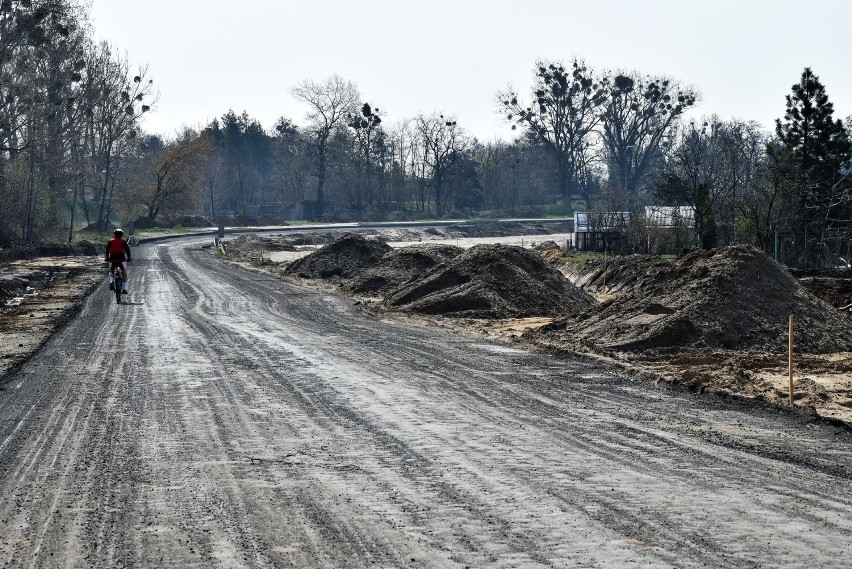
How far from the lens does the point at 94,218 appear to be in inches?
3839

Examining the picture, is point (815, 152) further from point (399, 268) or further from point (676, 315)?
point (676, 315)

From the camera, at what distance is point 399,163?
426 feet

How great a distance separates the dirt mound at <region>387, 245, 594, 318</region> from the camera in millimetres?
27406

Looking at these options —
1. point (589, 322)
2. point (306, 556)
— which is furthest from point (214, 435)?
point (589, 322)

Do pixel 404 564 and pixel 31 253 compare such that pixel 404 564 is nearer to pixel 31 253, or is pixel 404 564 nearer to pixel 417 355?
pixel 417 355

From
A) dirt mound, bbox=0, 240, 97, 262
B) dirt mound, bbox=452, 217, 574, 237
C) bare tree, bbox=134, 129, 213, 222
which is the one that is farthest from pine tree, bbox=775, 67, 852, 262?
bare tree, bbox=134, 129, 213, 222

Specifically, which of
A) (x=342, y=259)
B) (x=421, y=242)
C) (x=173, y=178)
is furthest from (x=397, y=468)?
(x=173, y=178)

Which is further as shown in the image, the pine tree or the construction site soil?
the pine tree

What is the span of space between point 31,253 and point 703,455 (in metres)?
49.4

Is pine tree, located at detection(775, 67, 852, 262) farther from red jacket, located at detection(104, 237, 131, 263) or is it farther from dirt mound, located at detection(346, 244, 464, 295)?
red jacket, located at detection(104, 237, 131, 263)

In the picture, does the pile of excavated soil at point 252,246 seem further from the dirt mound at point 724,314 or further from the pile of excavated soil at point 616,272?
the dirt mound at point 724,314

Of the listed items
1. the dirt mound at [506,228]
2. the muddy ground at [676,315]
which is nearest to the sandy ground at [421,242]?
the dirt mound at [506,228]

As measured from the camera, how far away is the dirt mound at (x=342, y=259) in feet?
143

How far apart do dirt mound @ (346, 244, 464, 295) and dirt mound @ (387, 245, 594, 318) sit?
12.3 ft
